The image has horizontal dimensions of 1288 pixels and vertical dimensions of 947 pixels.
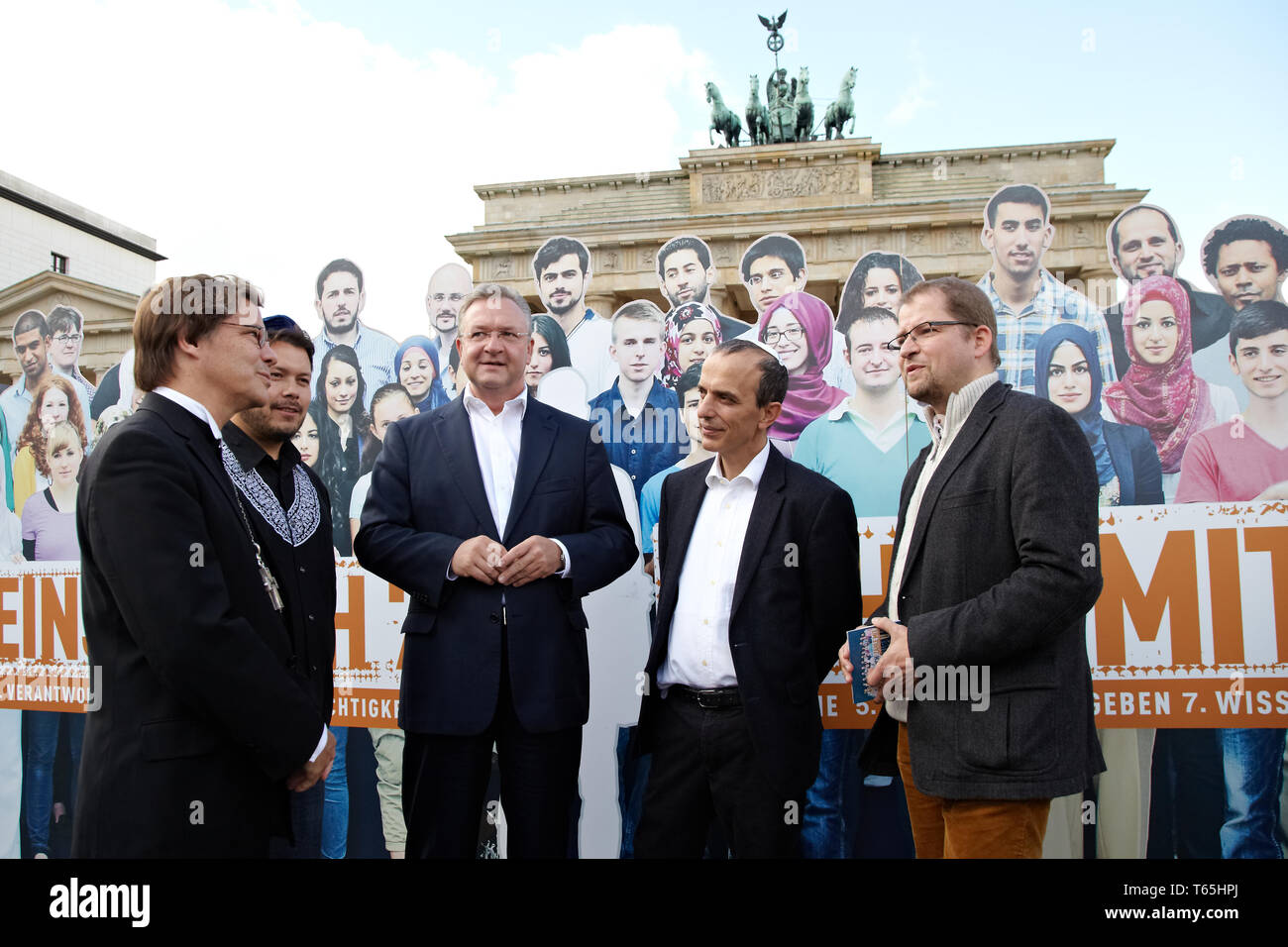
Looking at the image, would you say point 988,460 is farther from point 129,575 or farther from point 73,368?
point 73,368

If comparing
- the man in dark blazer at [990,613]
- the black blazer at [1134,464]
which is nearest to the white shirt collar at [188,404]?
the man in dark blazer at [990,613]

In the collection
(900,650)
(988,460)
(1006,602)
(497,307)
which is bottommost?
(900,650)

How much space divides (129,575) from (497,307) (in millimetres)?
1515

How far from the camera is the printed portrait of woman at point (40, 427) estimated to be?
16.3ft

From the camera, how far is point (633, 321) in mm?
4070

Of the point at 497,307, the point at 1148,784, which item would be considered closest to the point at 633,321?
the point at 497,307

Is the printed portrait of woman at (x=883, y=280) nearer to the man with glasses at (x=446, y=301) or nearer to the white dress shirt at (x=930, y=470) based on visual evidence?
the white dress shirt at (x=930, y=470)

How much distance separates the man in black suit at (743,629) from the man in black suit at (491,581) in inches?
11.7

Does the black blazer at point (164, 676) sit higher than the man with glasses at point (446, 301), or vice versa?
the man with glasses at point (446, 301)

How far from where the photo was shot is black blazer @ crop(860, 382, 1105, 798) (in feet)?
7.33

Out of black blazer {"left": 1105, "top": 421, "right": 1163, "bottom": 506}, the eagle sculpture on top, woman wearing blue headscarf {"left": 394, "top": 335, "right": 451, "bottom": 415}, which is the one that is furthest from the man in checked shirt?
the eagle sculpture on top

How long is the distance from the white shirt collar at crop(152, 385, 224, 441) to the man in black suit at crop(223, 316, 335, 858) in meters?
0.19

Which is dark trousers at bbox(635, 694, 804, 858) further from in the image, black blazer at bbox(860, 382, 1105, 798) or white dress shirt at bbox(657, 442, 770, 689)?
black blazer at bbox(860, 382, 1105, 798)
